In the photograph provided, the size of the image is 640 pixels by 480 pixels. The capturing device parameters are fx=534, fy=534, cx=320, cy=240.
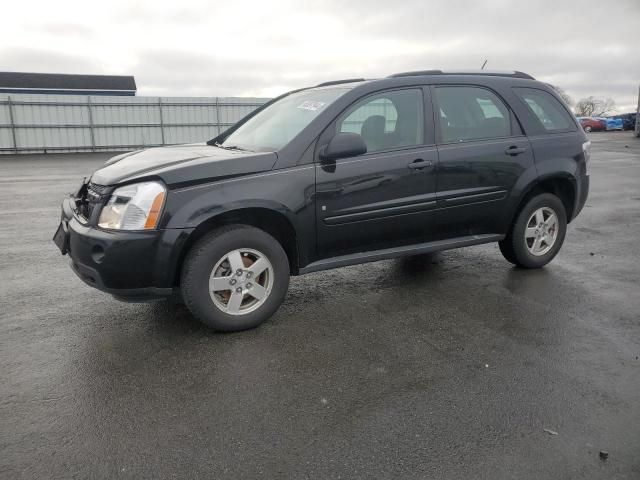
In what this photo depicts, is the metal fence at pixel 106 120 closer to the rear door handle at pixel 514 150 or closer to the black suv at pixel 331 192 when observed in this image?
the black suv at pixel 331 192

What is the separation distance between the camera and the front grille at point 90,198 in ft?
11.8

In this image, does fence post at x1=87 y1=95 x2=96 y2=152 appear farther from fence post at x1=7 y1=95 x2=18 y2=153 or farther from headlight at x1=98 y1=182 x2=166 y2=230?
headlight at x1=98 y1=182 x2=166 y2=230

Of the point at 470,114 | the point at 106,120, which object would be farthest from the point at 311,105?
the point at 106,120

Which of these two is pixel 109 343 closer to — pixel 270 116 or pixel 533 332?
pixel 270 116

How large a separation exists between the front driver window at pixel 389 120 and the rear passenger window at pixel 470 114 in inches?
9.2

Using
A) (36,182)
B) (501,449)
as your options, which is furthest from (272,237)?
(36,182)

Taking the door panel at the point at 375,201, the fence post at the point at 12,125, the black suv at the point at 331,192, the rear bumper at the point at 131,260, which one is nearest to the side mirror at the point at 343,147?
the black suv at the point at 331,192

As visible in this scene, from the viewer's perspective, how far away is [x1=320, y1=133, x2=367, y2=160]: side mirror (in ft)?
12.7

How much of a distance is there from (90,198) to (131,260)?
65 cm

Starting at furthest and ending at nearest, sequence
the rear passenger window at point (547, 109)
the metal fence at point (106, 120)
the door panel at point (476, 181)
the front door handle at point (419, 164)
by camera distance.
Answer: the metal fence at point (106, 120) → the rear passenger window at point (547, 109) → the door panel at point (476, 181) → the front door handle at point (419, 164)

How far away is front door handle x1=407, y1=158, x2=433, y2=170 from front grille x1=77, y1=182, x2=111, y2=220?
2298 millimetres

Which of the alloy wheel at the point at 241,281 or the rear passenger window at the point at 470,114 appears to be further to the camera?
the rear passenger window at the point at 470,114

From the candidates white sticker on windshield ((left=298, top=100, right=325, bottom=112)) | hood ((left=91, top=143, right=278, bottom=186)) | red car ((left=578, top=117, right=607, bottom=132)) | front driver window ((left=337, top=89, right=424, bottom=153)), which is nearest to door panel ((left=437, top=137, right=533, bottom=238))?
front driver window ((left=337, top=89, right=424, bottom=153))

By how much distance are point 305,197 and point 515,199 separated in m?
2.15
